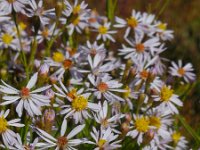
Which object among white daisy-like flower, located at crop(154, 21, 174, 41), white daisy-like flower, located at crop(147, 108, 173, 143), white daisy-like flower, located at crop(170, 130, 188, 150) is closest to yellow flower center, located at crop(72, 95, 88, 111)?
white daisy-like flower, located at crop(147, 108, 173, 143)

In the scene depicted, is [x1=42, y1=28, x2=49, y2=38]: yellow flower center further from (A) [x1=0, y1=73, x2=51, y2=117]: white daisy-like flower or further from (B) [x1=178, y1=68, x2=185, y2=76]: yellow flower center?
(A) [x1=0, y1=73, x2=51, y2=117]: white daisy-like flower

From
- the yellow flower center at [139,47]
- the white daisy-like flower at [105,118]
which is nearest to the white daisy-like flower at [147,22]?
the yellow flower center at [139,47]

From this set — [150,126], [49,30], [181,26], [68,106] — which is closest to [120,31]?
[181,26]

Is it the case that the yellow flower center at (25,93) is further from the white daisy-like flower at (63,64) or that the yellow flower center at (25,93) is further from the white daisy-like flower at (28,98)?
the white daisy-like flower at (63,64)

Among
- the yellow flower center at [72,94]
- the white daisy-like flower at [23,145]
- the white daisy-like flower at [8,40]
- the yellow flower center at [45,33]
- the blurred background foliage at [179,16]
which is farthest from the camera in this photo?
the blurred background foliage at [179,16]

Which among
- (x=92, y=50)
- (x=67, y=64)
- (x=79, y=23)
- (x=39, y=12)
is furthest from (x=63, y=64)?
(x=79, y=23)

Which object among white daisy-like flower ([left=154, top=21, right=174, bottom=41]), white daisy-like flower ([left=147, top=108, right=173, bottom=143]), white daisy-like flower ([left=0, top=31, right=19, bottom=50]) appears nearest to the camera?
white daisy-like flower ([left=147, top=108, right=173, bottom=143])

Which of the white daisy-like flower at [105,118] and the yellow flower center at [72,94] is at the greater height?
the yellow flower center at [72,94]

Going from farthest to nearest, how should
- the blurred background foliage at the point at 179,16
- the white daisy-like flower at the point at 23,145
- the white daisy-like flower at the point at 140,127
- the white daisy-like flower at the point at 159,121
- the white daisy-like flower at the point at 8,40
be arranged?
the blurred background foliage at the point at 179,16 → the white daisy-like flower at the point at 8,40 → the white daisy-like flower at the point at 159,121 → the white daisy-like flower at the point at 140,127 → the white daisy-like flower at the point at 23,145
